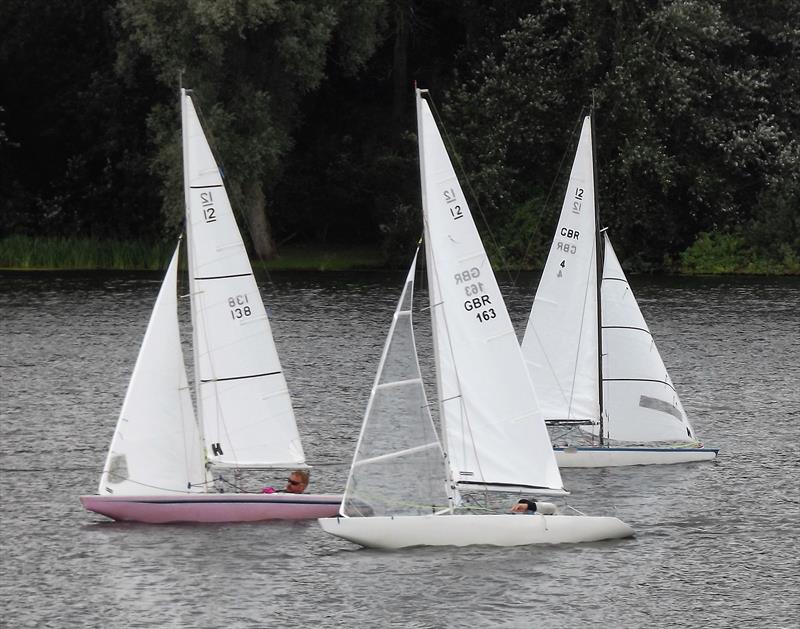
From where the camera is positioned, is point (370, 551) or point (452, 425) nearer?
point (452, 425)

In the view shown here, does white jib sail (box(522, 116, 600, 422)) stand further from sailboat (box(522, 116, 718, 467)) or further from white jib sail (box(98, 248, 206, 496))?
white jib sail (box(98, 248, 206, 496))

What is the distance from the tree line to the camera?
242ft

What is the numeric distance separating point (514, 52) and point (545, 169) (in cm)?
671

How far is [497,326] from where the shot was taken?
1087 inches

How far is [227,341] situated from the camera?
2956 centimetres

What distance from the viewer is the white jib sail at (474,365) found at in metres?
Result: 26.8

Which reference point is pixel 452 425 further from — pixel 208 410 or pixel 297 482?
pixel 208 410

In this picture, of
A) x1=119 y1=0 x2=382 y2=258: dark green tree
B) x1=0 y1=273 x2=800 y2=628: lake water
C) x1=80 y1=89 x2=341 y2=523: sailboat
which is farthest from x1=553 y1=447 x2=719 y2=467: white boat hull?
x1=119 y1=0 x2=382 y2=258: dark green tree

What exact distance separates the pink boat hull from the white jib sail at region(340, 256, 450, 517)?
8.40 ft

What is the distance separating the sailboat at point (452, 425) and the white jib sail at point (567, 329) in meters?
7.04

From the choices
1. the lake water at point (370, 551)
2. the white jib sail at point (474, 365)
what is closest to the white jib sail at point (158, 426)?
the lake water at point (370, 551)

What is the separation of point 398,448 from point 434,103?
55.6 meters

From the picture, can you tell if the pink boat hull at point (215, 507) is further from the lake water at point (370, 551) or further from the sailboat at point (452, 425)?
the sailboat at point (452, 425)

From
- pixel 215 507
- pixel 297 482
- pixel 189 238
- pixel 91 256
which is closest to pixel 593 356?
pixel 297 482
